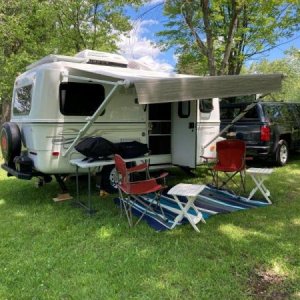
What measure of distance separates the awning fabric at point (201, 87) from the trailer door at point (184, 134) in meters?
2.23

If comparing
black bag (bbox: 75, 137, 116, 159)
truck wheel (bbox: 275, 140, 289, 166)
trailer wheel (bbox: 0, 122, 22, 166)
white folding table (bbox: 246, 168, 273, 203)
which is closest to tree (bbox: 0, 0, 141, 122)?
truck wheel (bbox: 275, 140, 289, 166)

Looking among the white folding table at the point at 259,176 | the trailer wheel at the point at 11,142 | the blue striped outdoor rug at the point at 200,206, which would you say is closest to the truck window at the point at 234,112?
the blue striped outdoor rug at the point at 200,206

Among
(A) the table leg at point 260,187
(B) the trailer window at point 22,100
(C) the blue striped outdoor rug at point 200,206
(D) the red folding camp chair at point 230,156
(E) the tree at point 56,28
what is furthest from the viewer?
(E) the tree at point 56,28

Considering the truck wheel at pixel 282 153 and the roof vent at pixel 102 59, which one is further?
the truck wheel at pixel 282 153

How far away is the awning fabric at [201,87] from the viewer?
4072 mm

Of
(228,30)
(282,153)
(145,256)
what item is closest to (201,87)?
(145,256)

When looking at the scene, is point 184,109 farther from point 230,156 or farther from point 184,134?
point 230,156

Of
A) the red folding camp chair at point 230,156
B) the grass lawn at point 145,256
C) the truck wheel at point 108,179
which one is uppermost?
the red folding camp chair at point 230,156

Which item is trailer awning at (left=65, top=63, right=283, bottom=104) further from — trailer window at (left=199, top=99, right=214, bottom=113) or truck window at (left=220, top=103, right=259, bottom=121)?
truck window at (left=220, top=103, right=259, bottom=121)

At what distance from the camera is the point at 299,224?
4715 mm

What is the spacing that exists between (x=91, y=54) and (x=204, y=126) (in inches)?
113

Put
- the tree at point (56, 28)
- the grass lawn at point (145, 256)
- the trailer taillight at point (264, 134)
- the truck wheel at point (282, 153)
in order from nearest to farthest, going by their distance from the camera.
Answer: the grass lawn at point (145, 256)
the trailer taillight at point (264, 134)
the truck wheel at point (282, 153)
the tree at point (56, 28)

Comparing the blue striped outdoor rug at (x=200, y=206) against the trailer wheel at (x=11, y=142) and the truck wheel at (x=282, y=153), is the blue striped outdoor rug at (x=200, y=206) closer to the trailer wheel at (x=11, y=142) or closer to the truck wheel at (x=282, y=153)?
the trailer wheel at (x=11, y=142)

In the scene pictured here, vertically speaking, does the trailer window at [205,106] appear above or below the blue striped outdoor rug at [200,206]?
above
